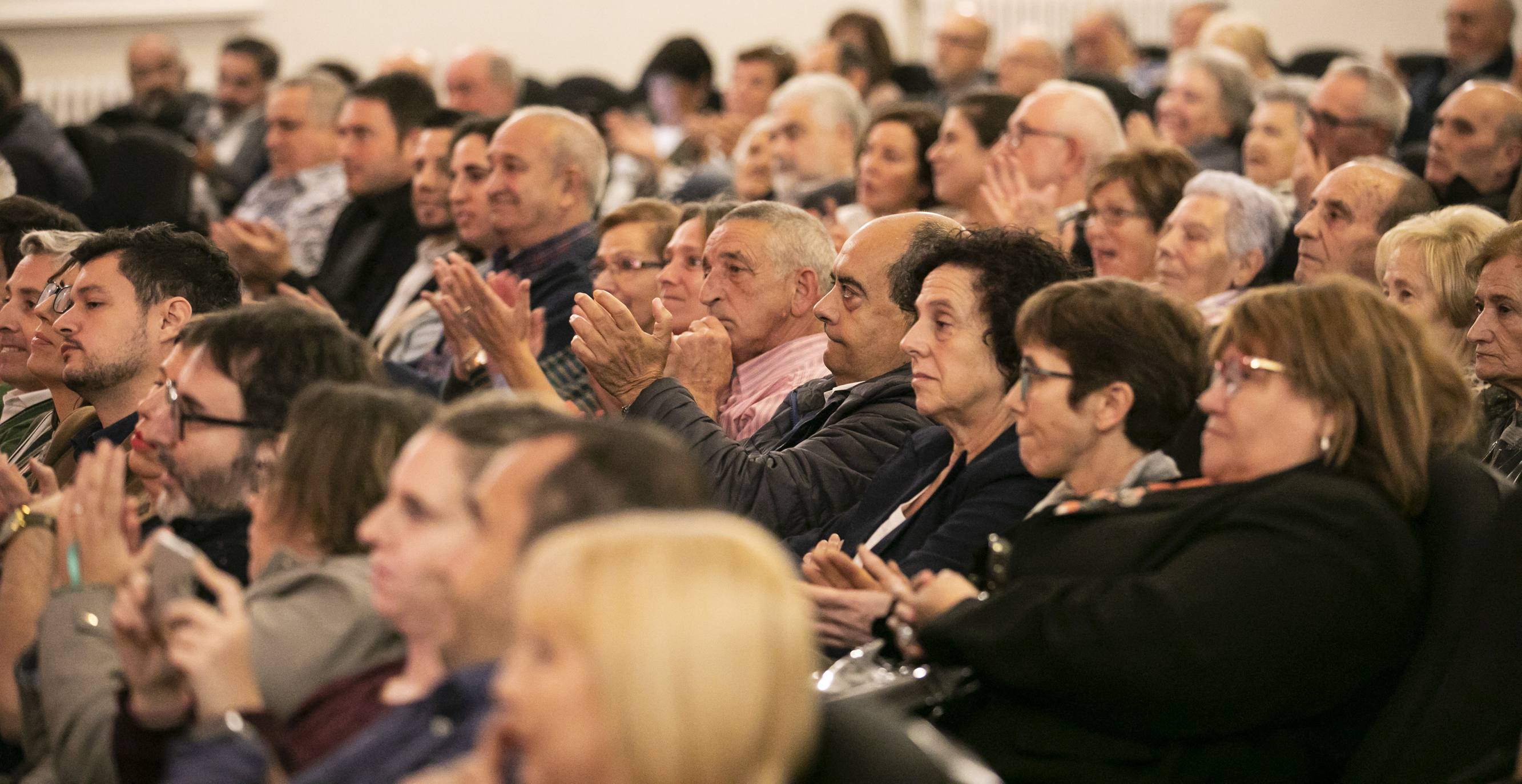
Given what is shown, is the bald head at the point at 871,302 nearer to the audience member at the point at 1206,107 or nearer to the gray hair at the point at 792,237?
the gray hair at the point at 792,237

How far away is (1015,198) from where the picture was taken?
14.4ft

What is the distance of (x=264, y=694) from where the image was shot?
72.6 inches

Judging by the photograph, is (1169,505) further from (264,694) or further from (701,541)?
(264,694)

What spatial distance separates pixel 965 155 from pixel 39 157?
3280mm

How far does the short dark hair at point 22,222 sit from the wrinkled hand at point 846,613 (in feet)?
7.24

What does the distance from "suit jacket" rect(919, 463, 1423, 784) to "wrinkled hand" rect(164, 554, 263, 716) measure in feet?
2.72

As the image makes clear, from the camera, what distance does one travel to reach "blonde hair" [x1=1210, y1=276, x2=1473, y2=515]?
2.03 metres

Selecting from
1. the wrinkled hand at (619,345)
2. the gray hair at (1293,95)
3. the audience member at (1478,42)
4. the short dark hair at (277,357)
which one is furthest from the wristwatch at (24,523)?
the audience member at (1478,42)

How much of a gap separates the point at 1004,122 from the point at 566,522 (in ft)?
11.8

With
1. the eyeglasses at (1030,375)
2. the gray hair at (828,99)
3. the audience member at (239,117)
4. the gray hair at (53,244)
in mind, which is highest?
the eyeglasses at (1030,375)

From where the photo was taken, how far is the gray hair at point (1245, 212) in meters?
4.01

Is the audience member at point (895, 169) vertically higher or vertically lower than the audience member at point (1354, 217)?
lower

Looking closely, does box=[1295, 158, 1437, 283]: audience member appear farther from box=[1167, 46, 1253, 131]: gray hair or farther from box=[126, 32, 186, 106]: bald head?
box=[126, 32, 186, 106]: bald head

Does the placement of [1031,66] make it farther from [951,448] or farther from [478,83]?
[951,448]
